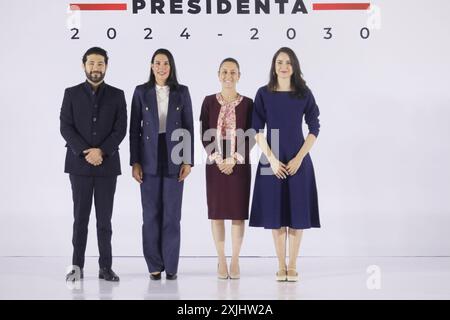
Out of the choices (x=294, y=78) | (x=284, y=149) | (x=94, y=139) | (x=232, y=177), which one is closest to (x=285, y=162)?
(x=284, y=149)

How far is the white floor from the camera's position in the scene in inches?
201

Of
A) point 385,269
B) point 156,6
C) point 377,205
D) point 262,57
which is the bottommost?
point 385,269

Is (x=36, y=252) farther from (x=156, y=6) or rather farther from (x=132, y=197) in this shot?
(x=156, y=6)

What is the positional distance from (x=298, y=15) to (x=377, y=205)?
1721 mm

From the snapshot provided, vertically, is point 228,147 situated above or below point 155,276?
above

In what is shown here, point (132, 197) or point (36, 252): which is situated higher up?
point (132, 197)

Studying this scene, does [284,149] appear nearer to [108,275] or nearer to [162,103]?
[162,103]

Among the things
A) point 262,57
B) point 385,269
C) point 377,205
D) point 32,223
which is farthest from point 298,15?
point 32,223

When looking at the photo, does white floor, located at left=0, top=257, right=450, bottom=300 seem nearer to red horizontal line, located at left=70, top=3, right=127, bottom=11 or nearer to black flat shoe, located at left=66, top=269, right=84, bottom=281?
black flat shoe, located at left=66, top=269, right=84, bottom=281

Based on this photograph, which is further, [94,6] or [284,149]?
[94,6]

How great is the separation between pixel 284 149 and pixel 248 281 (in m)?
0.93

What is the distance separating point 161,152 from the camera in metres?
5.61

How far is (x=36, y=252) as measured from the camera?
23.2 ft

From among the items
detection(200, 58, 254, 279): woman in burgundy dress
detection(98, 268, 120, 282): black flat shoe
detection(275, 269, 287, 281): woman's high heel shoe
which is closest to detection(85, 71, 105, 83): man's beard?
detection(200, 58, 254, 279): woman in burgundy dress
